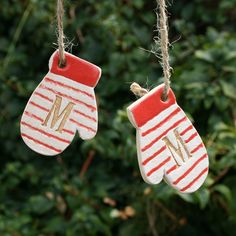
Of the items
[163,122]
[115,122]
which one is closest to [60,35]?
[163,122]

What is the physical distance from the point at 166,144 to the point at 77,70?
0.52ft

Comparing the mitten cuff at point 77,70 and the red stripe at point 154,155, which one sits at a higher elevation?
the mitten cuff at point 77,70

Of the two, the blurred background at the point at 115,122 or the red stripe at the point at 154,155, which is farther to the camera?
the blurred background at the point at 115,122

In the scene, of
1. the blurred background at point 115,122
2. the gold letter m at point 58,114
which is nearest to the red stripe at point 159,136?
the gold letter m at point 58,114

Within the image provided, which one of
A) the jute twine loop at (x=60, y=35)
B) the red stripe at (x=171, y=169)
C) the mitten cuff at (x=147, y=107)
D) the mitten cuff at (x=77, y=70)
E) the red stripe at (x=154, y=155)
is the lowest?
the red stripe at (x=171, y=169)

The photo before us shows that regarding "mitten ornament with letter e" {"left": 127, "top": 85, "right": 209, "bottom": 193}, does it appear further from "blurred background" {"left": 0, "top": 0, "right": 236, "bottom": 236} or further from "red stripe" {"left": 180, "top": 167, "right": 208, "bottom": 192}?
"blurred background" {"left": 0, "top": 0, "right": 236, "bottom": 236}

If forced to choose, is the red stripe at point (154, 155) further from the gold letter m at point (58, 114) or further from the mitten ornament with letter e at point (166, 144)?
the gold letter m at point (58, 114)

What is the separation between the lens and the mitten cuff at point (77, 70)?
2.52 feet

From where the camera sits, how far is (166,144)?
74 cm

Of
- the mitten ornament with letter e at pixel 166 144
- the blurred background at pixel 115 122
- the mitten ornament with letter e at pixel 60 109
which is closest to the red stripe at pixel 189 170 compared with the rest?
the mitten ornament with letter e at pixel 166 144

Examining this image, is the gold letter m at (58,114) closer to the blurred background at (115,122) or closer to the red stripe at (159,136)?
the red stripe at (159,136)

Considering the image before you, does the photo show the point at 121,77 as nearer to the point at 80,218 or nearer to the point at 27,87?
the point at 27,87

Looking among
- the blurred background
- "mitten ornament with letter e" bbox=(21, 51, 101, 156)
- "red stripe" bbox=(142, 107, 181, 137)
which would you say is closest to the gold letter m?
"mitten ornament with letter e" bbox=(21, 51, 101, 156)

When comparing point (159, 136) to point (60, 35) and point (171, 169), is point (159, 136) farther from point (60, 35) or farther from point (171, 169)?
point (60, 35)
